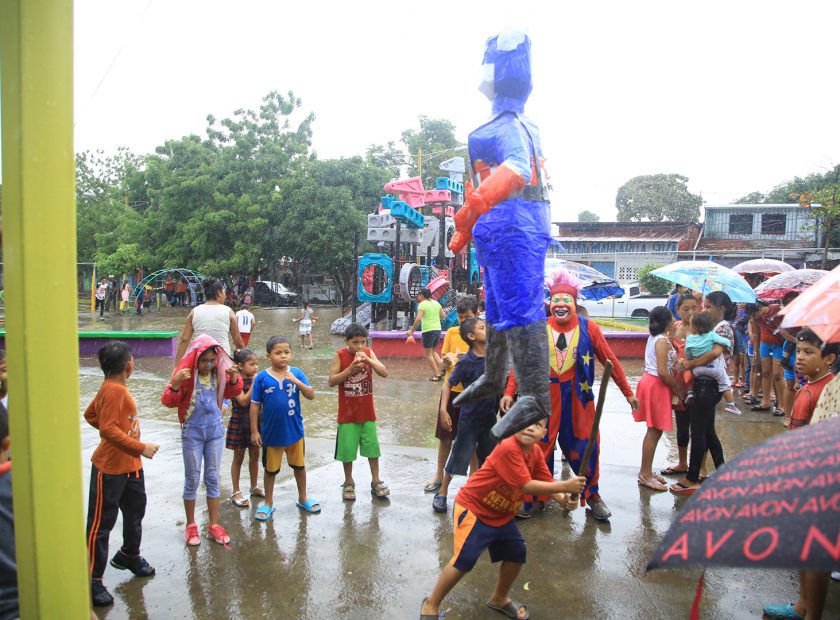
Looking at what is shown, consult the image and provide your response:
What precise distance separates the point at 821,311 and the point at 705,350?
9.39ft

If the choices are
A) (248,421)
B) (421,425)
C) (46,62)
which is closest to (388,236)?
(421,425)

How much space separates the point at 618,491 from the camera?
4609 mm

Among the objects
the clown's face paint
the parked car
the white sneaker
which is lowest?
the white sneaker

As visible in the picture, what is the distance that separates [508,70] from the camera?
2.71 meters

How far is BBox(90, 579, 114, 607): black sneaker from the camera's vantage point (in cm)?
296

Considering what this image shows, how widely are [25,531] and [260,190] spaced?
76.3 ft

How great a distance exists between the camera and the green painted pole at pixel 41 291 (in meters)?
1.36

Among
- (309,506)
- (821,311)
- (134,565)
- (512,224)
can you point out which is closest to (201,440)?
(134,565)

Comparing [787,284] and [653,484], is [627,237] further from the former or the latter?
[653,484]

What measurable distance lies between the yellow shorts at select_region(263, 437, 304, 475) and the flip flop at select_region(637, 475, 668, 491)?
2486 mm

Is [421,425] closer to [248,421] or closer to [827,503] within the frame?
[248,421]

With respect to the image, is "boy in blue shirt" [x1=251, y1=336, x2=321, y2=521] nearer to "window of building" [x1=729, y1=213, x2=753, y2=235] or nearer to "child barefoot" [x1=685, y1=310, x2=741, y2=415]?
"child barefoot" [x1=685, y1=310, x2=741, y2=415]

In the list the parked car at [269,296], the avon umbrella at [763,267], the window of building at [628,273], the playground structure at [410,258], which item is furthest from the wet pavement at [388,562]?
the parked car at [269,296]

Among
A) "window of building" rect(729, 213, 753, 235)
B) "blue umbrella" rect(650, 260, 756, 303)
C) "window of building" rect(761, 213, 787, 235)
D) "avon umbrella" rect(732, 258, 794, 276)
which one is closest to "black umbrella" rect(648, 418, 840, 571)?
"blue umbrella" rect(650, 260, 756, 303)
